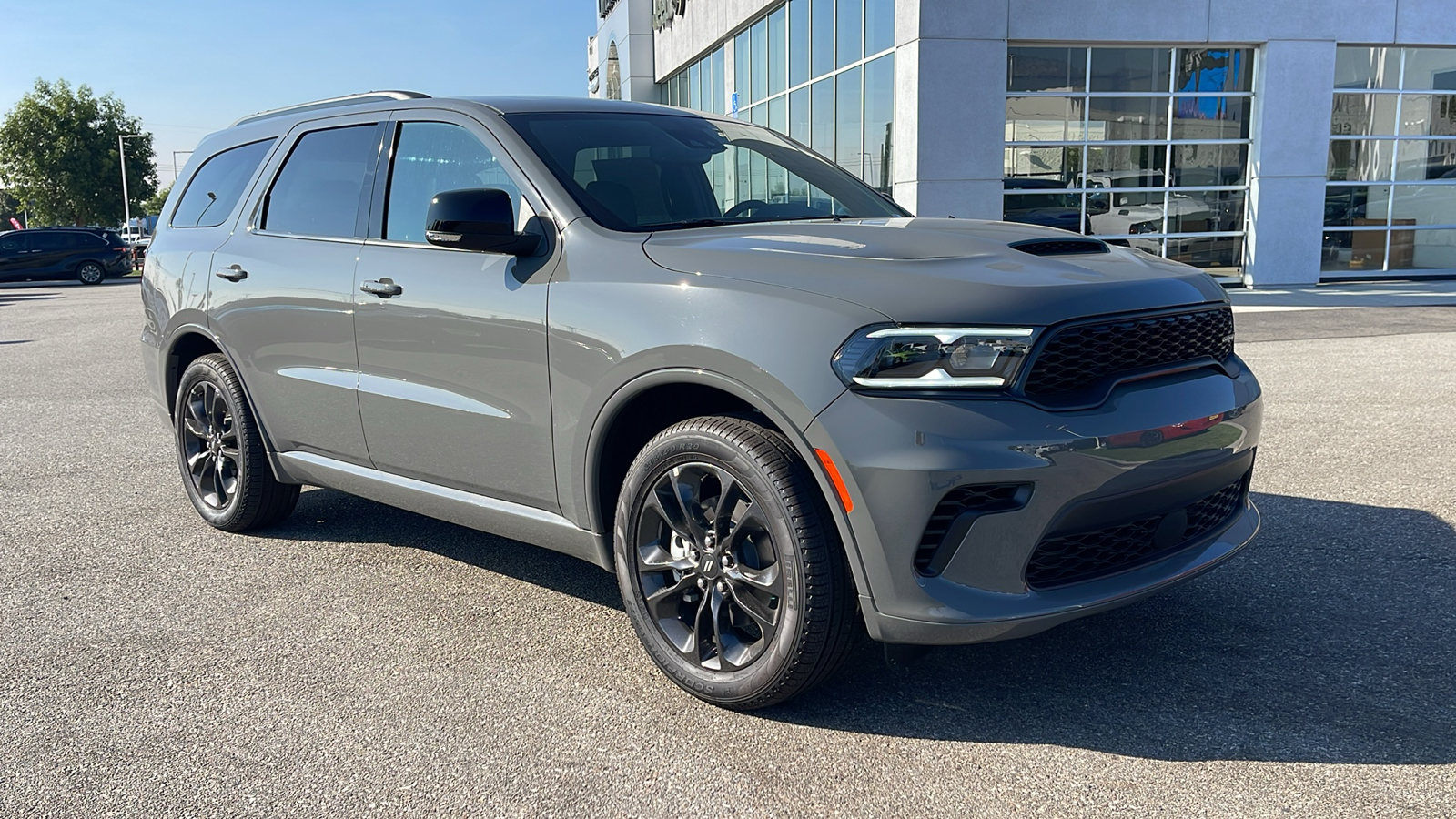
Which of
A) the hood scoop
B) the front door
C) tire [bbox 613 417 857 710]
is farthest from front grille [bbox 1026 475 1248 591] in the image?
the front door

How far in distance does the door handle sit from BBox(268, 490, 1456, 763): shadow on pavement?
3.95 ft

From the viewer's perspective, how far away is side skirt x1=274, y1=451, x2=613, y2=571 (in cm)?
360

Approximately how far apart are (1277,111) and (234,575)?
697 inches

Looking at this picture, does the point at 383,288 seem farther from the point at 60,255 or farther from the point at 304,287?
the point at 60,255

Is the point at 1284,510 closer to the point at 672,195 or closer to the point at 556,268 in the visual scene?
the point at 672,195

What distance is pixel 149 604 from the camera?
165 inches

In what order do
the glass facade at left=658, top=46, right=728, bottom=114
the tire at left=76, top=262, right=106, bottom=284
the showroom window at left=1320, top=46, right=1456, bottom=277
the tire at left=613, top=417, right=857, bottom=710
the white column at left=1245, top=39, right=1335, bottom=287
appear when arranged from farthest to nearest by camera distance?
1. the tire at left=76, top=262, right=106, bottom=284
2. the glass facade at left=658, top=46, right=728, bottom=114
3. the showroom window at left=1320, top=46, right=1456, bottom=277
4. the white column at left=1245, top=39, right=1335, bottom=287
5. the tire at left=613, top=417, right=857, bottom=710

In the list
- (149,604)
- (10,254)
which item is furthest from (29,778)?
(10,254)

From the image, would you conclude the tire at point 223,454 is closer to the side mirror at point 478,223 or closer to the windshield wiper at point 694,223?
the side mirror at point 478,223

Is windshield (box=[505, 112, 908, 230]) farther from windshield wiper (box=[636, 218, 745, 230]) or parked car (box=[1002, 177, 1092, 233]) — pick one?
parked car (box=[1002, 177, 1092, 233])

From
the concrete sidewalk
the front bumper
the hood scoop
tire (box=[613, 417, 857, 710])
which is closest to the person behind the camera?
the front bumper

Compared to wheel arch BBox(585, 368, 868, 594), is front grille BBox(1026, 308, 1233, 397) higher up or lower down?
higher up

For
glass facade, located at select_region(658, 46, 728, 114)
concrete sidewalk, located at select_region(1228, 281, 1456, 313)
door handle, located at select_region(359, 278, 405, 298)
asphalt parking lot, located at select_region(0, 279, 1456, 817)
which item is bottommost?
concrete sidewalk, located at select_region(1228, 281, 1456, 313)

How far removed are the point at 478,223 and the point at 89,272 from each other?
111 ft
